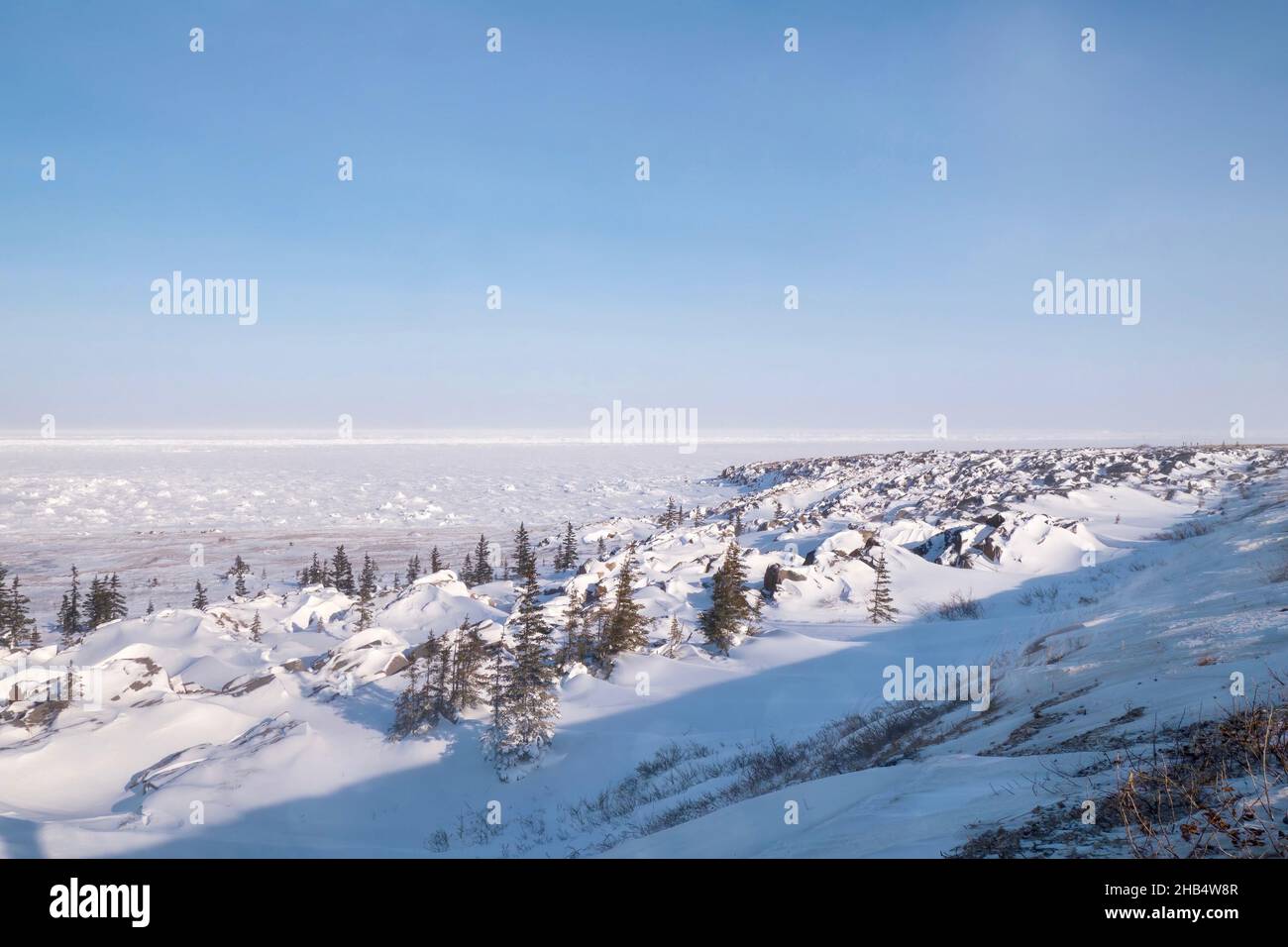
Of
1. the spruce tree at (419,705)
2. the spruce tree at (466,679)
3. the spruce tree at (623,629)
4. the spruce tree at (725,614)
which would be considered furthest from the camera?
the spruce tree at (725,614)

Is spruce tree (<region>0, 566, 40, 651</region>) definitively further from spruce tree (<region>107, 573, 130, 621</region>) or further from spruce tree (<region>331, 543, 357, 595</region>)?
spruce tree (<region>331, 543, 357, 595</region>)

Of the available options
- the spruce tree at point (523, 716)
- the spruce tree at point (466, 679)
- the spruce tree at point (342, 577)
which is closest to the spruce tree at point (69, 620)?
the spruce tree at point (342, 577)

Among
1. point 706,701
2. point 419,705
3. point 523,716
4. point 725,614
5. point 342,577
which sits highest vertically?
point 725,614

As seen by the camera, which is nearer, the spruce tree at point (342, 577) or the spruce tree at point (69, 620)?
the spruce tree at point (69, 620)

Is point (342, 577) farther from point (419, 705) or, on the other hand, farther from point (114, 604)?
point (419, 705)

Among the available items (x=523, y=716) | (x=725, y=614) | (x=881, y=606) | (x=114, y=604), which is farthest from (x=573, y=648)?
(x=114, y=604)

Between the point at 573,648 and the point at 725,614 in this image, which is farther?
the point at 725,614

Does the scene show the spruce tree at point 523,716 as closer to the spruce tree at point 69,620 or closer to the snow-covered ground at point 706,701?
the snow-covered ground at point 706,701
